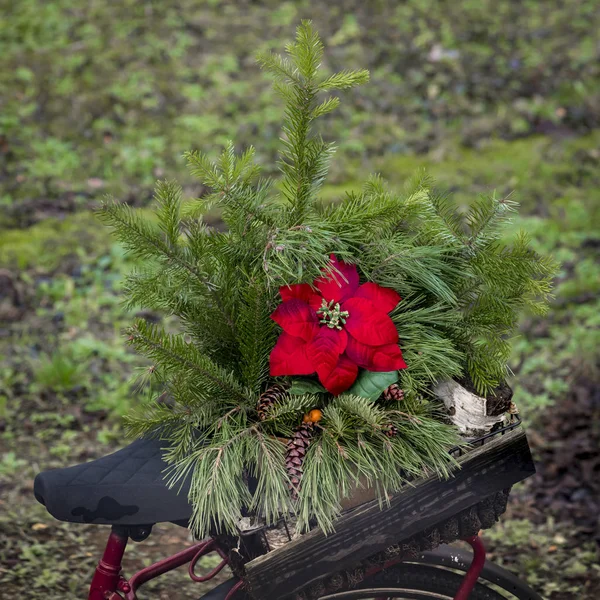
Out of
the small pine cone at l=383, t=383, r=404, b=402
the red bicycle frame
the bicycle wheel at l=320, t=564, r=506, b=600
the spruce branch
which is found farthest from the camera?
the bicycle wheel at l=320, t=564, r=506, b=600

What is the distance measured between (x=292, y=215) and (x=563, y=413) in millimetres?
2743

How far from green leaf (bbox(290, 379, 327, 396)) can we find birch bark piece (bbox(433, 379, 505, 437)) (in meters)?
0.27

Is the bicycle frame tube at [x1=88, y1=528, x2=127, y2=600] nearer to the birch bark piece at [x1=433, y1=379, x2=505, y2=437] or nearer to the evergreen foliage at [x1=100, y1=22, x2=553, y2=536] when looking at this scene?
the evergreen foliage at [x1=100, y1=22, x2=553, y2=536]

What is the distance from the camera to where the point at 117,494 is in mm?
1747

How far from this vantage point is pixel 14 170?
581 centimetres

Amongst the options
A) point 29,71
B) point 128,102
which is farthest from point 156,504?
point 29,71

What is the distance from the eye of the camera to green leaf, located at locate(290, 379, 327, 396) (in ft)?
5.54

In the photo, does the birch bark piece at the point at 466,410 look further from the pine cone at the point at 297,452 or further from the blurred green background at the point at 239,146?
the blurred green background at the point at 239,146

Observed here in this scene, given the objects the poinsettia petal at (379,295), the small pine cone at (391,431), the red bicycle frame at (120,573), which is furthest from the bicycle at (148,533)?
the poinsettia petal at (379,295)

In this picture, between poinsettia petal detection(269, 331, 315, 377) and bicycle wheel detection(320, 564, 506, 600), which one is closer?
poinsettia petal detection(269, 331, 315, 377)

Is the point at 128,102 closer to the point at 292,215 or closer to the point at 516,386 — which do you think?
the point at 516,386

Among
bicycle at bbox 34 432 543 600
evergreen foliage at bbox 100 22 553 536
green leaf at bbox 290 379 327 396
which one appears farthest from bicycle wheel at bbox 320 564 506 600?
green leaf at bbox 290 379 327 396

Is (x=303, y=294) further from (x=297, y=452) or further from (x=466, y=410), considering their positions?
(x=466, y=410)

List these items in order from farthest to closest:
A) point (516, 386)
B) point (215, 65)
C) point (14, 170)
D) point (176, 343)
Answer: point (215, 65) → point (14, 170) → point (516, 386) → point (176, 343)
